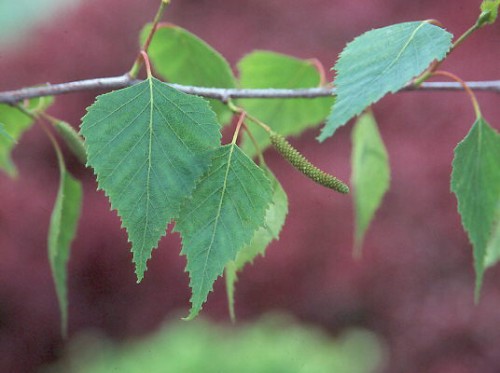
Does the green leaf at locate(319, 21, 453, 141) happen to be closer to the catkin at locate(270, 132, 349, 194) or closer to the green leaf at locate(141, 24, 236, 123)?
the catkin at locate(270, 132, 349, 194)

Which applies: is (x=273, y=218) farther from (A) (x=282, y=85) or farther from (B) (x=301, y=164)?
(A) (x=282, y=85)

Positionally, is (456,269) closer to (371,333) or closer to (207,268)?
(371,333)

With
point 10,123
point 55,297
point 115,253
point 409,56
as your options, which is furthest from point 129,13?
point 409,56

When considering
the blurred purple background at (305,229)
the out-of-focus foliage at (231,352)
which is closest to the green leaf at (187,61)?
the blurred purple background at (305,229)

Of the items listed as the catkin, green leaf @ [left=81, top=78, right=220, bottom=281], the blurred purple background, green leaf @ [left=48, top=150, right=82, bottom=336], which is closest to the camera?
green leaf @ [left=81, top=78, right=220, bottom=281]

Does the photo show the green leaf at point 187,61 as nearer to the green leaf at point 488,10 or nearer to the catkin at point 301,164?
the catkin at point 301,164

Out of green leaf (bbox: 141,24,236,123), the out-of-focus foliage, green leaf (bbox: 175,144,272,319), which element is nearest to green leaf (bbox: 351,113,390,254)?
green leaf (bbox: 141,24,236,123)
